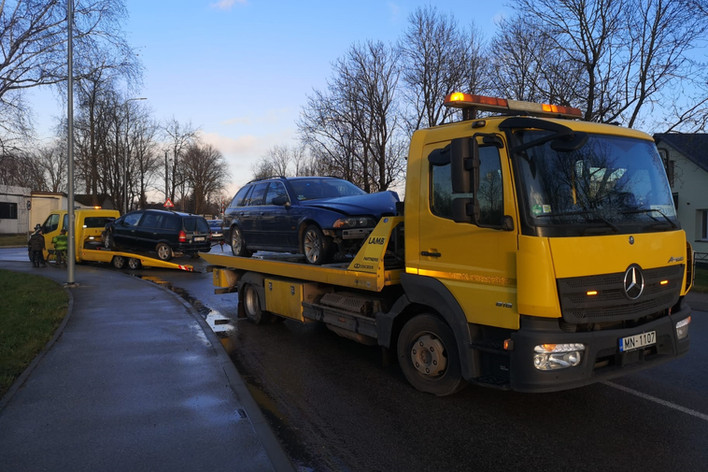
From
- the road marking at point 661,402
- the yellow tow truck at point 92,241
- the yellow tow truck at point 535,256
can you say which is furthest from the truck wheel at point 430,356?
the yellow tow truck at point 92,241

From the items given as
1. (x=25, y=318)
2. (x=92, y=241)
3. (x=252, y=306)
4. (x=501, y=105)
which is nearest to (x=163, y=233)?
(x=92, y=241)

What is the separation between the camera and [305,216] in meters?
7.77

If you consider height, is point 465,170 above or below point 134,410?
above

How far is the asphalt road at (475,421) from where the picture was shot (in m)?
3.81

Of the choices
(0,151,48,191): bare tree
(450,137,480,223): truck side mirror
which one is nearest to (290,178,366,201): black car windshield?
(450,137,480,223): truck side mirror

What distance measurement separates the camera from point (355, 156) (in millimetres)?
31125

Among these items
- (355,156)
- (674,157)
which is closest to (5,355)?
(355,156)

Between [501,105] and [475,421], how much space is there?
312cm

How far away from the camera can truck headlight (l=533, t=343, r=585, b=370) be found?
156 inches

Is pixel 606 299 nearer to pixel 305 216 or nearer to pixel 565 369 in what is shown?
pixel 565 369

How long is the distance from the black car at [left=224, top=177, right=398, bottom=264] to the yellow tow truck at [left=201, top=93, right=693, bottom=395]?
182 centimetres

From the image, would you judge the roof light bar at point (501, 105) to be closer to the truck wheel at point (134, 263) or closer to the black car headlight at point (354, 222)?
the black car headlight at point (354, 222)

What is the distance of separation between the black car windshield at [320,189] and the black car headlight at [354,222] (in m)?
1.40

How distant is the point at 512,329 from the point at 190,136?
191 feet
